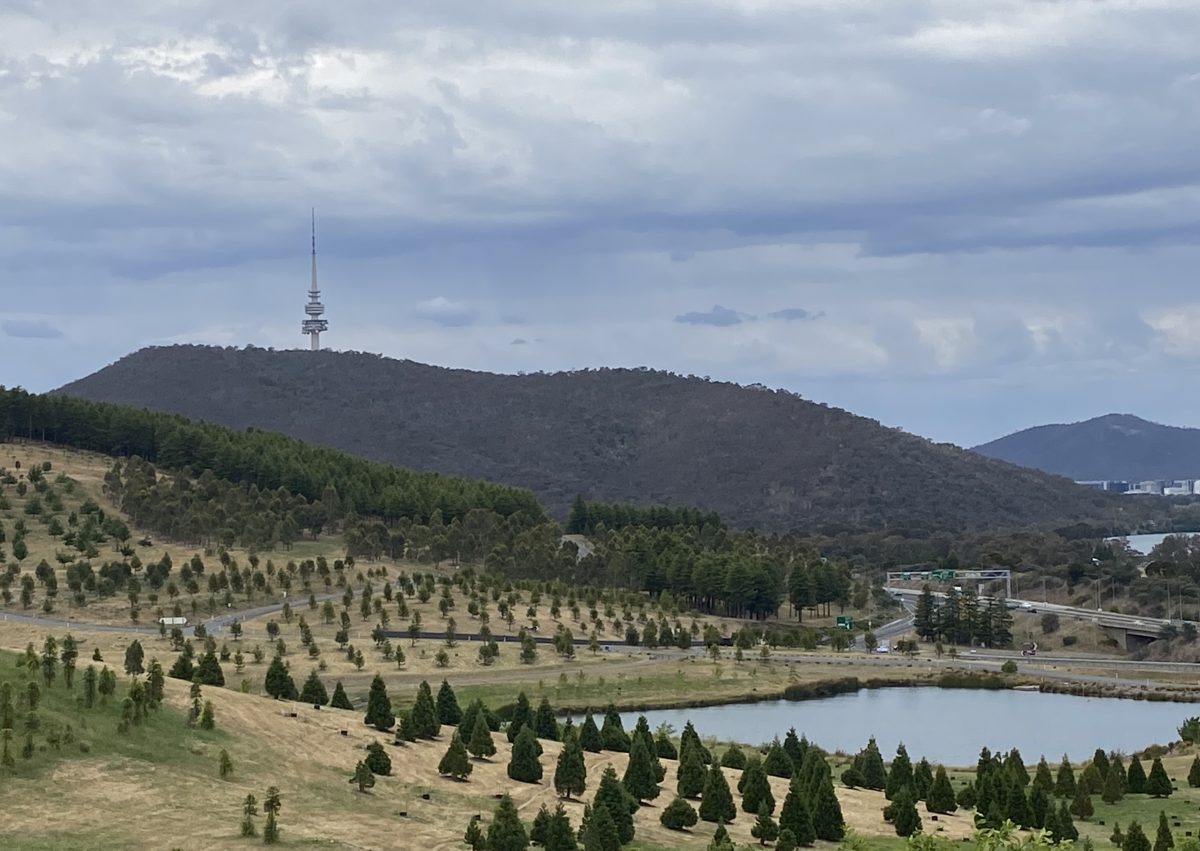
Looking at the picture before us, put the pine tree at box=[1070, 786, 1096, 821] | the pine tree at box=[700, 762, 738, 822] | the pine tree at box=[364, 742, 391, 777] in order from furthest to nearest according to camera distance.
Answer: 1. the pine tree at box=[1070, 786, 1096, 821]
2. the pine tree at box=[700, 762, 738, 822]
3. the pine tree at box=[364, 742, 391, 777]

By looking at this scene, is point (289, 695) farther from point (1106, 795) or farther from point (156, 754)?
point (1106, 795)

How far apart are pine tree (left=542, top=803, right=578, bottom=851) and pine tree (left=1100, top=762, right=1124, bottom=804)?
2461 centimetres

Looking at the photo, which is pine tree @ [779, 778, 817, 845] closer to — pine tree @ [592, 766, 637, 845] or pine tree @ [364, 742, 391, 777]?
pine tree @ [592, 766, 637, 845]

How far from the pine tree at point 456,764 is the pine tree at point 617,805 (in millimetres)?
5826

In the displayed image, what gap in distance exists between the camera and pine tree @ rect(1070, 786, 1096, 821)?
5541 cm

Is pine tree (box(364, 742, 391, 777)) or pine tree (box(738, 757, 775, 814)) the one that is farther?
pine tree (box(738, 757, 775, 814))

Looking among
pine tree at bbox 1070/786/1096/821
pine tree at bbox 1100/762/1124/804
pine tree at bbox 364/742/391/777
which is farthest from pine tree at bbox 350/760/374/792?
pine tree at bbox 1100/762/1124/804

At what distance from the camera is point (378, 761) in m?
49.6

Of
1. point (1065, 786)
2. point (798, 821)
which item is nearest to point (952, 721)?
point (1065, 786)

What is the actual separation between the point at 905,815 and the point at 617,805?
1077 centimetres

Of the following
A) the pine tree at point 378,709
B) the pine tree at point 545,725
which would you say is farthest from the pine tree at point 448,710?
the pine tree at point 378,709

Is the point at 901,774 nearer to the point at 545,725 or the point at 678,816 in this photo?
the point at 678,816

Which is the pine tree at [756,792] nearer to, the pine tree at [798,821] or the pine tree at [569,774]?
the pine tree at [798,821]

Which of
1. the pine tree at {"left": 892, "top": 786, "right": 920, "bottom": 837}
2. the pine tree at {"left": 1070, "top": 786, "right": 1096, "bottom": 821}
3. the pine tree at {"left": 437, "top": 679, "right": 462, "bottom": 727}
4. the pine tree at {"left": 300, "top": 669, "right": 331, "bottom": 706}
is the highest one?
the pine tree at {"left": 300, "top": 669, "right": 331, "bottom": 706}
